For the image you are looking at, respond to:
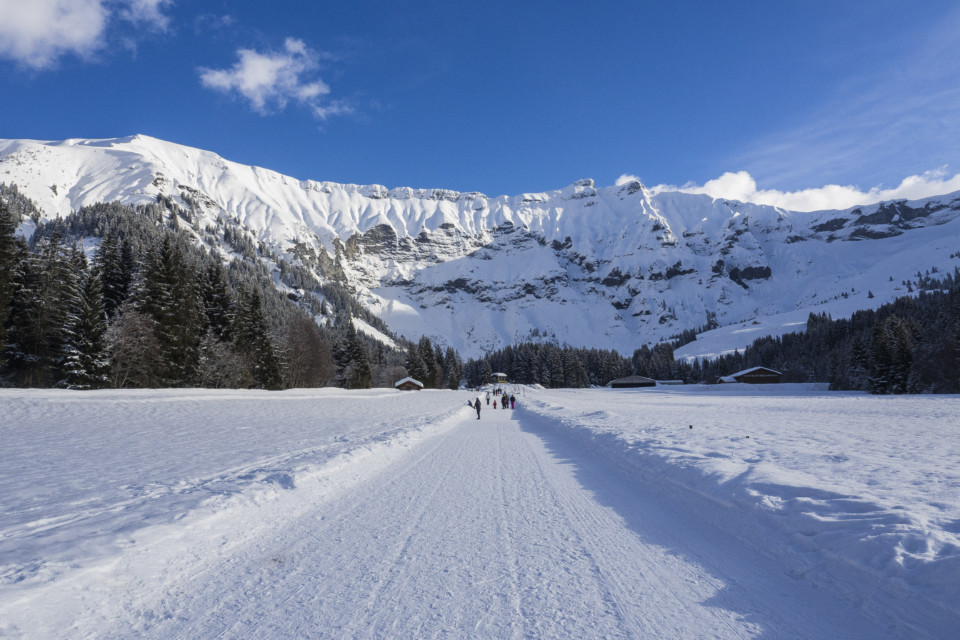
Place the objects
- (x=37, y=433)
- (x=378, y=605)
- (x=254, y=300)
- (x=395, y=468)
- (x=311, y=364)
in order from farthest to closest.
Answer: (x=311, y=364)
(x=254, y=300)
(x=37, y=433)
(x=395, y=468)
(x=378, y=605)

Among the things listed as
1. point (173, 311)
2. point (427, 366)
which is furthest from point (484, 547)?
point (427, 366)

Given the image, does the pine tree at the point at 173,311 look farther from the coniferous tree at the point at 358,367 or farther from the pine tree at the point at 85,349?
the coniferous tree at the point at 358,367

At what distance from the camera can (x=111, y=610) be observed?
3.70 m

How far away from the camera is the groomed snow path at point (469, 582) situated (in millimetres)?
3490

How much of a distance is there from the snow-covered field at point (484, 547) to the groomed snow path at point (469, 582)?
0.02m

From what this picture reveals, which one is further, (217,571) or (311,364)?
(311,364)

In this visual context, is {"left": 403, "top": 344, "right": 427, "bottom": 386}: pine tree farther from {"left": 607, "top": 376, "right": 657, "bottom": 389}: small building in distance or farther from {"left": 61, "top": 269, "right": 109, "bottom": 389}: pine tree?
{"left": 61, "top": 269, "right": 109, "bottom": 389}: pine tree

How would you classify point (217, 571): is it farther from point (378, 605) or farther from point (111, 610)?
point (378, 605)

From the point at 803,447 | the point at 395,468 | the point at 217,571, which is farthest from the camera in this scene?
the point at 803,447

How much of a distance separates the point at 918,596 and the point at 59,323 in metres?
43.4

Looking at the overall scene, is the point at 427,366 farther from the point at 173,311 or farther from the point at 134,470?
the point at 134,470

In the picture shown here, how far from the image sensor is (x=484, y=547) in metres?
5.28

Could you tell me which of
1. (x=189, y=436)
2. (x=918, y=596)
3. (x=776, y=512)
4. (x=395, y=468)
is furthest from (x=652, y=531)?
(x=189, y=436)

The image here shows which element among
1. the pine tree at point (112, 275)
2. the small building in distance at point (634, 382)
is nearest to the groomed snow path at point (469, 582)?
→ the pine tree at point (112, 275)
